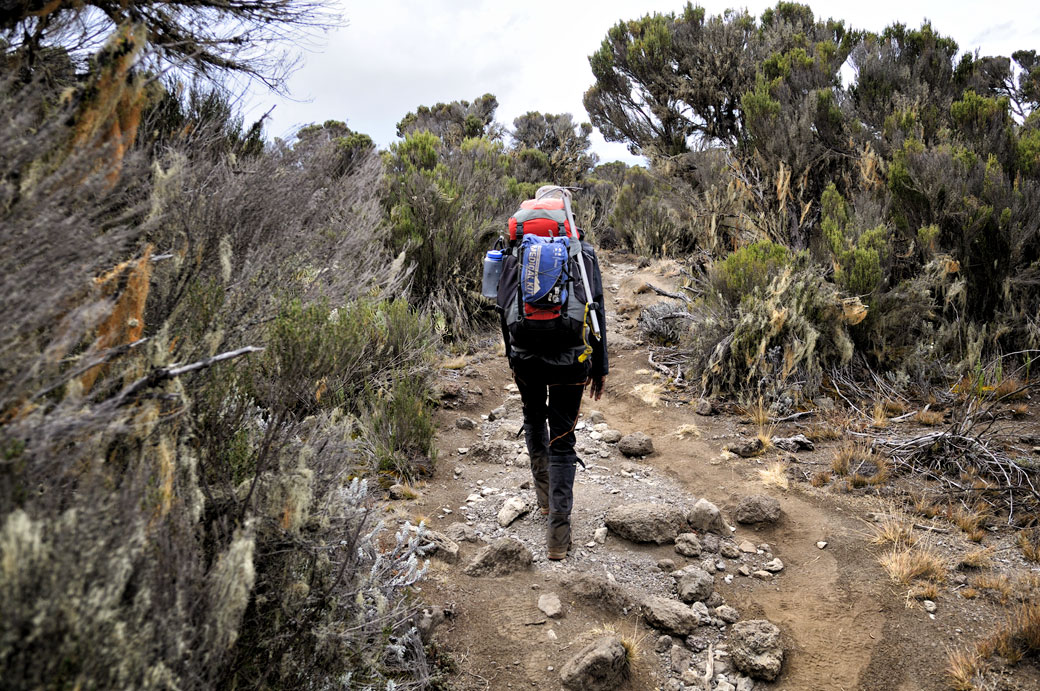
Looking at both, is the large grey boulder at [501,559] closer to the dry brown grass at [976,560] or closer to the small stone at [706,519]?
the small stone at [706,519]

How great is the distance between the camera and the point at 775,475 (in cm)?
427

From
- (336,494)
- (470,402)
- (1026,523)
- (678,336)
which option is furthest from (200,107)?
(1026,523)

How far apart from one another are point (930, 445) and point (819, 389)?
1335 millimetres

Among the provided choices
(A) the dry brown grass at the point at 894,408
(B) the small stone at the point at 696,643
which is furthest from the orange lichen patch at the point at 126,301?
(A) the dry brown grass at the point at 894,408

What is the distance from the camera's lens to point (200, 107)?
17.1 feet

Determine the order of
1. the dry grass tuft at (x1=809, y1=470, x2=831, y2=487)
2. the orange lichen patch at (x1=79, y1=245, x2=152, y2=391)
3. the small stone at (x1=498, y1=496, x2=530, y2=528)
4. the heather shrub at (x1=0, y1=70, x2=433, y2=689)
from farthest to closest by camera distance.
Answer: the dry grass tuft at (x1=809, y1=470, x2=831, y2=487) → the small stone at (x1=498, y1=496, x2=530, y2=528) → the orange lichen patch at (x1=79, y1=245, x2=152, y2=391) → the heather shrub at (x1=0, y1=70, x2=433, y2=689)

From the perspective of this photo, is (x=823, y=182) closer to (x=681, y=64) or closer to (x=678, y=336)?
(x=678, y=336)

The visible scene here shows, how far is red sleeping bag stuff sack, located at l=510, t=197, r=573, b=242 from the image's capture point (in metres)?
3.29

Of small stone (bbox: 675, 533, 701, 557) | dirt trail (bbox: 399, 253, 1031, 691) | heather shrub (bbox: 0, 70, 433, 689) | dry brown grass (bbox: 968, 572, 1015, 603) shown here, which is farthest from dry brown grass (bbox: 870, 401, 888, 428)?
heather shrub (bbox: 0, 70, 433, 689)

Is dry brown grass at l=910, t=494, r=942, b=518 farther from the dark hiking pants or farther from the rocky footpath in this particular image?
the dark hiking pants

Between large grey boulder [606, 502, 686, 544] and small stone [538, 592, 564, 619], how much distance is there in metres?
0.71

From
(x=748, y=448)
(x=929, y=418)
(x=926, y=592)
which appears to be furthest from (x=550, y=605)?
(x=929, y=418)

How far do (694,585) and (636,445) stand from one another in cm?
181

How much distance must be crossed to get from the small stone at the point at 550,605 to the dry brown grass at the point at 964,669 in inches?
64.2
